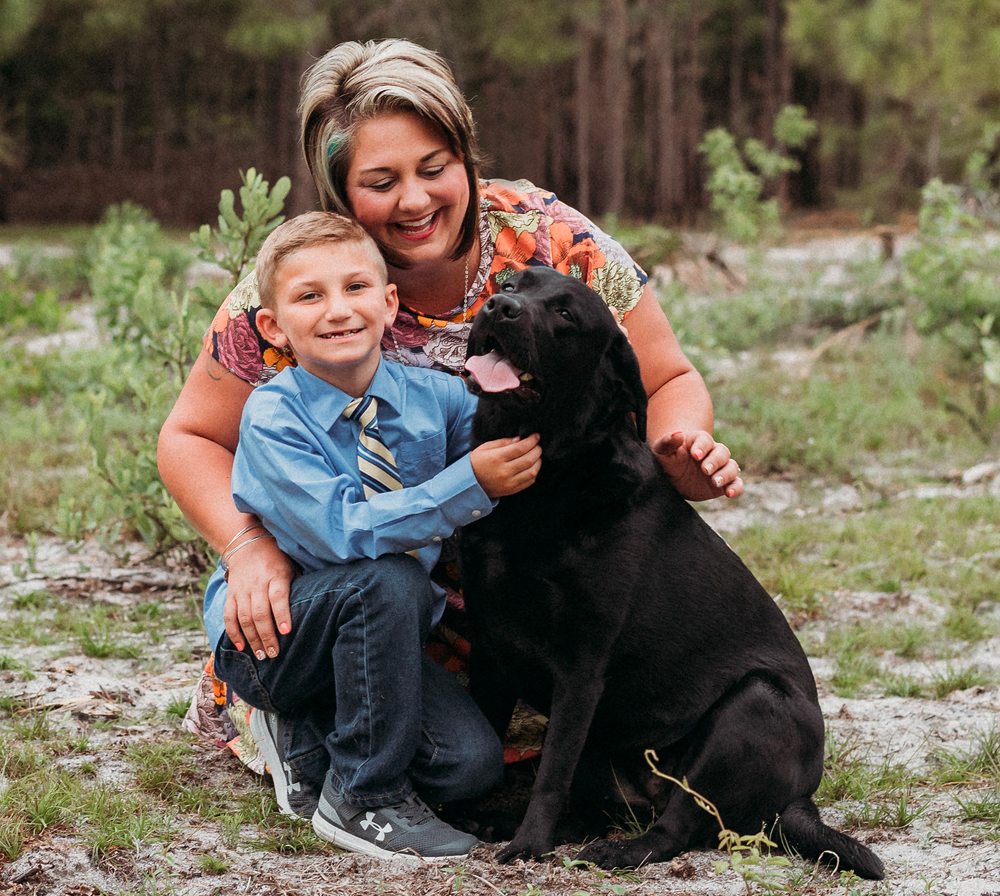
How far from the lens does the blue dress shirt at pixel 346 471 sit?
2062mm

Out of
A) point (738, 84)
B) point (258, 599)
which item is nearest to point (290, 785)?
point (258, 599)

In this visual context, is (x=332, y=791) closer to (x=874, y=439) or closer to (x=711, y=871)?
(x=711, y=871)

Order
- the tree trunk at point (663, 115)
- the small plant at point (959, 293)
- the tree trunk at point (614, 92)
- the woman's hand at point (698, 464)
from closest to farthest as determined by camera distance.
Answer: the woman's hand at point (698, 464)
the small plant at point (959, 293)
the tree trunk at point (614, 92)
the tree trunk at point (663, 115)

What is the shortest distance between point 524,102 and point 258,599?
15.5 meters

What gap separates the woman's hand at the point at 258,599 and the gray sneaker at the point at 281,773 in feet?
0.75

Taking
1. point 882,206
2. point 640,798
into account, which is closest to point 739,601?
point 640,798

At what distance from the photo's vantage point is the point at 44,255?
10039mm

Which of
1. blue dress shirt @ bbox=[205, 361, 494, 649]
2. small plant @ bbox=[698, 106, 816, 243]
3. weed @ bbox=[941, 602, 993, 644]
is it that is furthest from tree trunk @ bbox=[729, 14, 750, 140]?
blue dress shirt @ bbox=[205, 361, 494, 649]

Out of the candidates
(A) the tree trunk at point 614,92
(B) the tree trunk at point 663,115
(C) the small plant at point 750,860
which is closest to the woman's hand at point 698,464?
(C) the small plant at point 750,860

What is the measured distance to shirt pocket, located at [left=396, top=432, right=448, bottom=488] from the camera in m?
2.27

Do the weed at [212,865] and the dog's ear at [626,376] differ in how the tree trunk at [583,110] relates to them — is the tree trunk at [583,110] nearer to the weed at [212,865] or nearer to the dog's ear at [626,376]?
the dog's ear at [626,376]

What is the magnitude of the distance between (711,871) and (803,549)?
2.32m

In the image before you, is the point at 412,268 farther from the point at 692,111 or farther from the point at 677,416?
the point at 692,111

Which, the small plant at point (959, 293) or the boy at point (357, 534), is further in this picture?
the small plant at point (959, 293)
